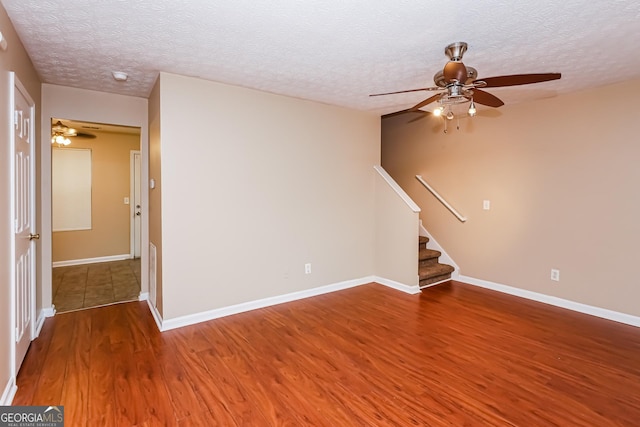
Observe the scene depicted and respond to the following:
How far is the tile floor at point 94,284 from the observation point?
394 centimetres

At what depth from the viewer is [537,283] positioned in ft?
13.2

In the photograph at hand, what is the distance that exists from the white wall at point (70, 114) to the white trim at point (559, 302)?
447 cm

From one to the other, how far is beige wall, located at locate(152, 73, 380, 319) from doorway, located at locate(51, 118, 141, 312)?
2.44m

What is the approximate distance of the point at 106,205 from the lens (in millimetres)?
5957

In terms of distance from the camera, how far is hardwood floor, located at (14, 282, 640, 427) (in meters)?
1.98

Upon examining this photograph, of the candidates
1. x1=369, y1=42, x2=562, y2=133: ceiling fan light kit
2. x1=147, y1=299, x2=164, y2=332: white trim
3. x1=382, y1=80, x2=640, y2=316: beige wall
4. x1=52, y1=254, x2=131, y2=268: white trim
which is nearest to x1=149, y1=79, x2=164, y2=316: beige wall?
x1=147, y1=299, x2=164, y2=332: white trim

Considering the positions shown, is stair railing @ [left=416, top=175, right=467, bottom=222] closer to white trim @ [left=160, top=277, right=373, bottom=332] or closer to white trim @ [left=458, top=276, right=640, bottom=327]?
white trim @ [left=458, top=276, right=640, bottom=327]

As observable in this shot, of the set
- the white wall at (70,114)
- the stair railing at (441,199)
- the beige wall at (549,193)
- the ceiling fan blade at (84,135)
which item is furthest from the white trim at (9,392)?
the stair railing at (441,199)

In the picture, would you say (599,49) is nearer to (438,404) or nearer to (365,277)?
(438,404)

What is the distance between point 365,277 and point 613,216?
283 cm

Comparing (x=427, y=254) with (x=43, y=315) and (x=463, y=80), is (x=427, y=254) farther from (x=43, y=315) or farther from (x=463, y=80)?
(x=43, y=315)

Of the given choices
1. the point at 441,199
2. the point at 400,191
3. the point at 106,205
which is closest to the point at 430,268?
the point at 441,199

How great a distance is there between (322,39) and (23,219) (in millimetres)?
2621

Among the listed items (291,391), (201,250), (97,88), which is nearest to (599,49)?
(291,391)
